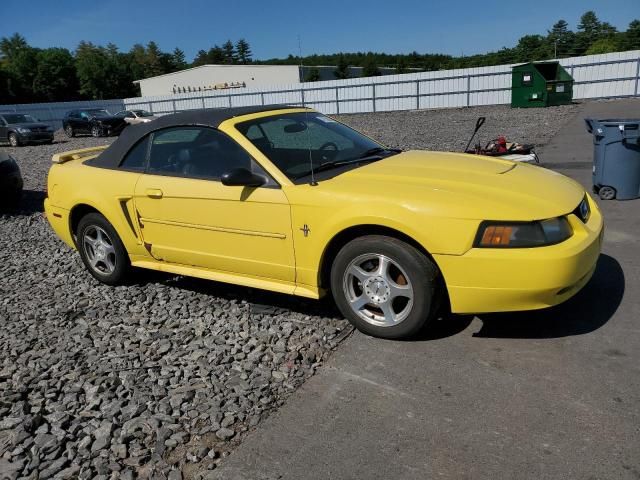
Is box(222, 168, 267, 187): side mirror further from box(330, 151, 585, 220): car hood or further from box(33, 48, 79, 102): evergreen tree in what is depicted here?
box(33, 48, 79, 102): evergreen tree

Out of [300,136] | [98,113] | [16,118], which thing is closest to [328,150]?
[300,136]

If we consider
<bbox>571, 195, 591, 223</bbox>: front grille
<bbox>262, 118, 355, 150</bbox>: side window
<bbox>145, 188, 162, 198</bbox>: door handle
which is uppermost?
<bbox>262, 118, 355, 150</bbox>: side window

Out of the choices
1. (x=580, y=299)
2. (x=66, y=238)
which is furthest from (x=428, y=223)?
(x=66, y=238)

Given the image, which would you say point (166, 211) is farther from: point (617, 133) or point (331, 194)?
point (617, 133)

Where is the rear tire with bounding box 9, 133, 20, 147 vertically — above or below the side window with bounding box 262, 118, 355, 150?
below

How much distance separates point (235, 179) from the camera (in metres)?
3.65

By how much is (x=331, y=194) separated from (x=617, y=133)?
4835 mm

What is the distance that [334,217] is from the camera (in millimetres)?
3457

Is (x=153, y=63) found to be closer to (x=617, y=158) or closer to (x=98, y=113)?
(x=98, y=113)

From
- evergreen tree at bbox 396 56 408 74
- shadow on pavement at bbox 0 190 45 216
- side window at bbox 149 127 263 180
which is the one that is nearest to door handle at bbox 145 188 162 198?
side window at bbox 149 127 263 180

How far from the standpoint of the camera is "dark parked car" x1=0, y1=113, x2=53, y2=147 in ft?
73.3

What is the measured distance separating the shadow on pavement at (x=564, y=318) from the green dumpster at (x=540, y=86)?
20.7 m

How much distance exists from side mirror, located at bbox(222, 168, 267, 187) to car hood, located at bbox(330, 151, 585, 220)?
50 cm

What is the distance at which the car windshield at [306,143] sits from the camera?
3941mm
